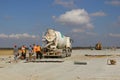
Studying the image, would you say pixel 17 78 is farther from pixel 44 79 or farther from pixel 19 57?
pixel 19 57

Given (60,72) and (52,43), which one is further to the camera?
(52,43)

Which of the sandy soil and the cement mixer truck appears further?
the cement mixer truck

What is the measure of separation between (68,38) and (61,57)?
5.46 metres

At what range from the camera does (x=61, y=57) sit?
135 ft

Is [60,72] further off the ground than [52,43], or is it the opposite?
[52,43]

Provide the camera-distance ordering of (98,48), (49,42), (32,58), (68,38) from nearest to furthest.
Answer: (32,58) → (49,42) → (68,38) → (98,48)

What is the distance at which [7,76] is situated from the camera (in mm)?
18797

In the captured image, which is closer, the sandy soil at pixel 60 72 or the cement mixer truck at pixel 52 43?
the sandy soil at pixel 60 72

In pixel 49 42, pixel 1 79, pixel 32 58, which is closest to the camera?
pixel 1 79

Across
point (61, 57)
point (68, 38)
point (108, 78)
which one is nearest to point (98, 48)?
point (68, 38)

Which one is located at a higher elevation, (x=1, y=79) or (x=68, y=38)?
(x=68, y=38)

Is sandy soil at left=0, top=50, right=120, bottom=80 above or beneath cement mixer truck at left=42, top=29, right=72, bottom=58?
beneath

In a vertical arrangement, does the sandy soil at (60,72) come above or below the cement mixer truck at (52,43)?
below

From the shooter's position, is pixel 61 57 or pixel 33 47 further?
pixel 61 57
